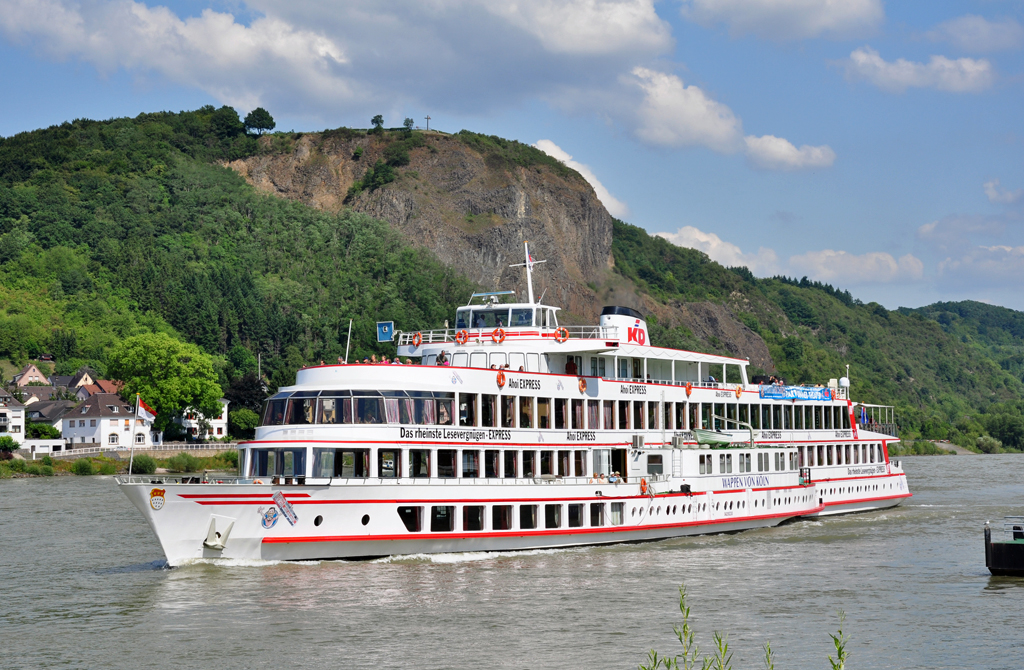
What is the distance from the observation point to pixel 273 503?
2881 cm

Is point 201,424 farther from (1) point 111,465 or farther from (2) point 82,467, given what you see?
(2) point 82,467

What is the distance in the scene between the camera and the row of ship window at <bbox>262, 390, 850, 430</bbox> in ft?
102

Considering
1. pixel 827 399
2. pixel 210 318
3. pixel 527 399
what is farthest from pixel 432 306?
pixel 527 399

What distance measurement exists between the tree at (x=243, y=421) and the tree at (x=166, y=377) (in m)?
3.25

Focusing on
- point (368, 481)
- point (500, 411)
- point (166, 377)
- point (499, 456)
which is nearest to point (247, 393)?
point (166, 377)

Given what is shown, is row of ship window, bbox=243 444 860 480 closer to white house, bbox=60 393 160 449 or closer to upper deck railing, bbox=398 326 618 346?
upper deck railing, bbox=398 326 618 346

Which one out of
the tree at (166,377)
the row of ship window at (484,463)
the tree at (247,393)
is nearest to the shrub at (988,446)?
the tree at (247,393)

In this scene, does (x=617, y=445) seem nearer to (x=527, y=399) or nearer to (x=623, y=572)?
(x=527, y=399)

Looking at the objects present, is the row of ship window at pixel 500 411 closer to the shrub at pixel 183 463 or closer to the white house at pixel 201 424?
the shrub at pixel 183 463

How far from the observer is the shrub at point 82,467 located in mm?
83375

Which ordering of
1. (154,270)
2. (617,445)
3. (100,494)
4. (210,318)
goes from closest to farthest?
(617,445) → (100,494) → (210,318) → (154,270)

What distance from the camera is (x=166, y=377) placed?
103312 millimetres

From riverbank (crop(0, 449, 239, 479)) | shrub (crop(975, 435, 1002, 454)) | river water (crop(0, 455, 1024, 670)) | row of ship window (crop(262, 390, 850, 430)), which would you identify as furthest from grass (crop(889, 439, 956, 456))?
river water (crop(0, 455, 1024, 670))

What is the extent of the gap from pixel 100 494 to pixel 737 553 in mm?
41607
